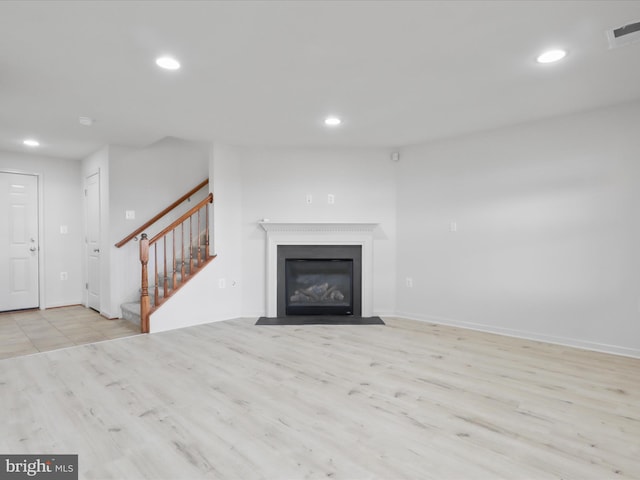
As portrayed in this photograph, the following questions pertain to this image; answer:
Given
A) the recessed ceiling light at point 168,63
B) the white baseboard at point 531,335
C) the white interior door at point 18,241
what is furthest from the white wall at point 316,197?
the white interior door at point 18,241

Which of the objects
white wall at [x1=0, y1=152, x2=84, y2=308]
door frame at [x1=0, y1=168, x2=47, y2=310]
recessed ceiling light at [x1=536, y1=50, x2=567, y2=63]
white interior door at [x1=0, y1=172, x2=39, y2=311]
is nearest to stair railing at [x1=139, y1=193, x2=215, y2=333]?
white wall at [x1=0, y1=152, x2=84, y2=308]

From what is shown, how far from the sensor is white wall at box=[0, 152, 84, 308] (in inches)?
212

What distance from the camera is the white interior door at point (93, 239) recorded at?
16.8 feet

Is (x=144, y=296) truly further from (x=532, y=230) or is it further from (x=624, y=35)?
(x=624, y=35)

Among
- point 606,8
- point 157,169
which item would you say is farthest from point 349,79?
point 157,169

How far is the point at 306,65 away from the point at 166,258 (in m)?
3.57

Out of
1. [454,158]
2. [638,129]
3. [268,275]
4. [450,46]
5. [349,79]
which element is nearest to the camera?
[450,46]

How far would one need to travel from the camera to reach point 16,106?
332cm

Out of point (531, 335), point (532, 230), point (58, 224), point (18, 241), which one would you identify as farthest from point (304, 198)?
point (18, 241)

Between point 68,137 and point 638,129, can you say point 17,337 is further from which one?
point 638,129

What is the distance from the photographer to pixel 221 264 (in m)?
4.66

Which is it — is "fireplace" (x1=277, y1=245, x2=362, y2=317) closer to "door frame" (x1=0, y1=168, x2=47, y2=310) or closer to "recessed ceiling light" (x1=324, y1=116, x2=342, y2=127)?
"recessed ceiling light" (x1=324, y1=116, x2=342, y2=127)

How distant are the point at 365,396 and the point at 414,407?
1.09 ft

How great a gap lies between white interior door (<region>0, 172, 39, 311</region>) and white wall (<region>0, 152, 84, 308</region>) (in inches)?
4.3
